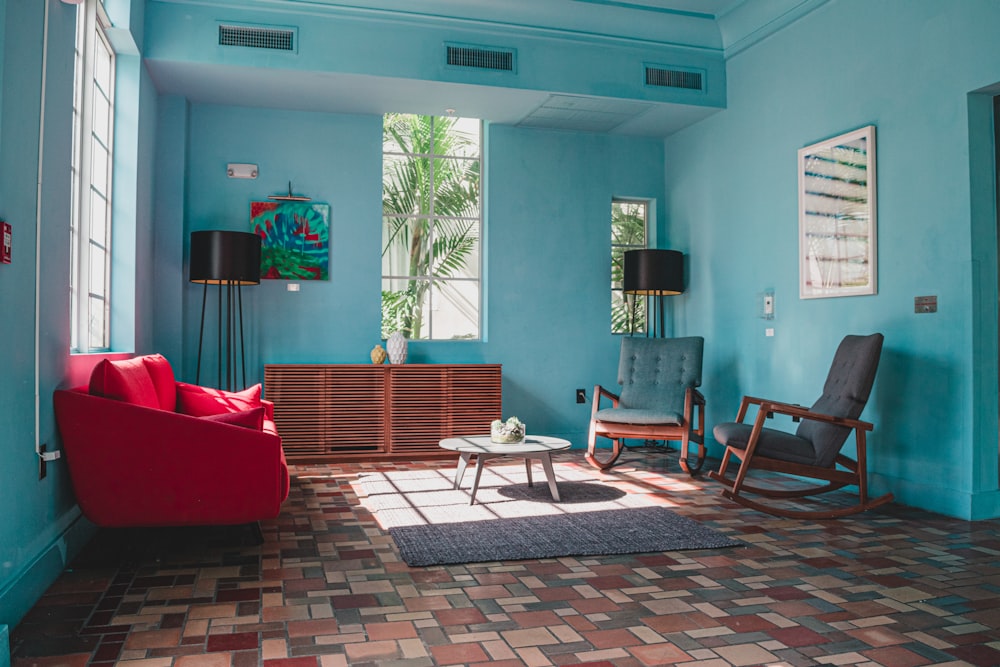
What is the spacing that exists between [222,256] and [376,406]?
1.67 metres

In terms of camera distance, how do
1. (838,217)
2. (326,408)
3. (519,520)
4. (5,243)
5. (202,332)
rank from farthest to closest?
1. (326,408)
2. (202,332)
3. (838,217)
4. (519,520)
5. (5,243)

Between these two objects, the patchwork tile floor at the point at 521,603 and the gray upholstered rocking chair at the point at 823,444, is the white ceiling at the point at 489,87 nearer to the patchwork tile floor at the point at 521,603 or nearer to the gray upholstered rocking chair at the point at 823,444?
the gray upholstered rocking chair at the point at 823,444

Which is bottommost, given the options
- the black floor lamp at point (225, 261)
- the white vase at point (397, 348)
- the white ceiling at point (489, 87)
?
the white vase at point (397, 348)

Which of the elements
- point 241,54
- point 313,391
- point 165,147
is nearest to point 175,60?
point 241,54

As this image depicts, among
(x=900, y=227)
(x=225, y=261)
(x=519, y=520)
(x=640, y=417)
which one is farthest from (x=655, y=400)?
(x=225, y=261)

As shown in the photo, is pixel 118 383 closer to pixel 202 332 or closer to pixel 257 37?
pixel 202 332

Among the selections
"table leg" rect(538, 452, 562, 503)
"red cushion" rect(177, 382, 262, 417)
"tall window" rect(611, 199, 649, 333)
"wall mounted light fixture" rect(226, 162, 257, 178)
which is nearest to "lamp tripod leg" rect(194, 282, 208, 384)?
"wall mounted light fixture" rect(226, 162, 257, 178)

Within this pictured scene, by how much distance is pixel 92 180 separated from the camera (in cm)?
448

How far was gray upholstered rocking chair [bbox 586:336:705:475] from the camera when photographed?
5.70m

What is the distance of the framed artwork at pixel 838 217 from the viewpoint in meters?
4.88

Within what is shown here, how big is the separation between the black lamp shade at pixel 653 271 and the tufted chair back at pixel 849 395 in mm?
2246

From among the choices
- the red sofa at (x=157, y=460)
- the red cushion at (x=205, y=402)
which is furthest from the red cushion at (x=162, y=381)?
the red sofa at (x=157, y=460)

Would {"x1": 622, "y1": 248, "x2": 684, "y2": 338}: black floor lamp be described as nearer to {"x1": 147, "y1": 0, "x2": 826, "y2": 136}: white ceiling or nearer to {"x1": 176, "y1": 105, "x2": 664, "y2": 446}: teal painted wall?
{"x1": 176, "y1": 105, "x2": 664, "y2": 446}: teal painted wall

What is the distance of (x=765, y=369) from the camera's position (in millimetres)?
5934
